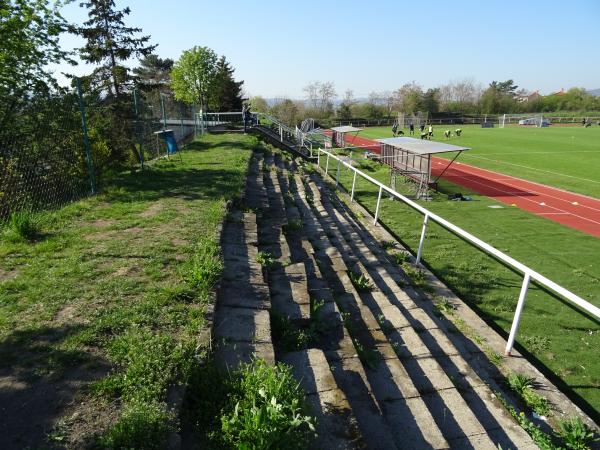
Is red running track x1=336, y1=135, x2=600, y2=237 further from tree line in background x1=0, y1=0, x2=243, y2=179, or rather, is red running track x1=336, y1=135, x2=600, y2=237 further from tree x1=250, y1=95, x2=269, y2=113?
tree x1=250, y1=95, x2=269, y2=113

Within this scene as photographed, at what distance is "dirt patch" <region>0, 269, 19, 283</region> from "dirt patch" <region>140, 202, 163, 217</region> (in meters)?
2.56

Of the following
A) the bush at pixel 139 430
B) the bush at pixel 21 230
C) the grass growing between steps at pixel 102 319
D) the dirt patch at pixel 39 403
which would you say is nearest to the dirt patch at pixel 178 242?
the grass growing between steps at pixel 102 319

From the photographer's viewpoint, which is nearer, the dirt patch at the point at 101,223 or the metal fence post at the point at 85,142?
the dirt patch at the point at 101,223

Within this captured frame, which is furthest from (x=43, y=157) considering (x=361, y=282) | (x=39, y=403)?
(x=361, y=282)

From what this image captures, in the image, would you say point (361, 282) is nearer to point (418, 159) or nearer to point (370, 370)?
point (370, 370)

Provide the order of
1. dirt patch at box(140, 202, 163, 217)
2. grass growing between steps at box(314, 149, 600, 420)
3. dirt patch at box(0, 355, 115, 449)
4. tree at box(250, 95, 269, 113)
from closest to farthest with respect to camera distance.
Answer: dirt patch at box(0, 355, 115, 449), grass growing between steps at box(314, 149, 600, 420), dirt patch at box(140, 202, 163, 217), tree at box(250, 95, 269, 113)

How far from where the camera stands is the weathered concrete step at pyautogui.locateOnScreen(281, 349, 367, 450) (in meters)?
2.61

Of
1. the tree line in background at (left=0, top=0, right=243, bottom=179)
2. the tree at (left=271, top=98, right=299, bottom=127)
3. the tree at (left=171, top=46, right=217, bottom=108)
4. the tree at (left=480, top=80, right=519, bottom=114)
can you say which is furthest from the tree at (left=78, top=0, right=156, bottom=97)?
the tree at (left=480, top=80, right=519, bottom=114)

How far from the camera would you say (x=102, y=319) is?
354 centimetres

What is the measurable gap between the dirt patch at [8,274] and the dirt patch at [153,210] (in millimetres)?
2560

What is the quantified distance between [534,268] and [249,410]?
8.33 metres

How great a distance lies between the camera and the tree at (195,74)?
36984mm

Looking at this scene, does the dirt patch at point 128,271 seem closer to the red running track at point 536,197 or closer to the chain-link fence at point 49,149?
the chain-link fence at point 49,149

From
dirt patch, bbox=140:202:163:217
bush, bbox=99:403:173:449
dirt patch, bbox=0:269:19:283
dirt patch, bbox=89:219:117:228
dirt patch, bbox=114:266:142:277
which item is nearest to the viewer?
bush, bbox=99:403:173:449
